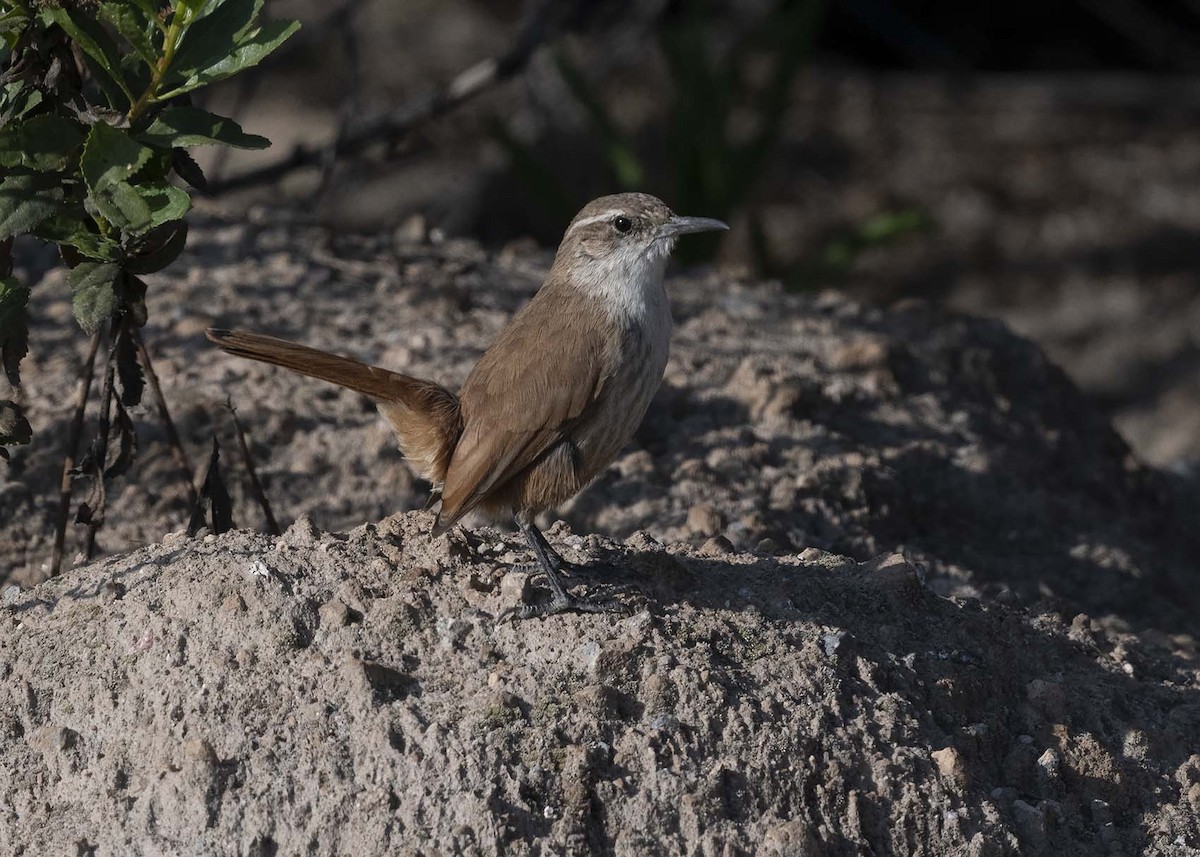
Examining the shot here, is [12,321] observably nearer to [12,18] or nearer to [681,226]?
[12,18]

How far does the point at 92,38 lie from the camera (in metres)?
3.20

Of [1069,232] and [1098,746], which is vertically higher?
[1098,746]

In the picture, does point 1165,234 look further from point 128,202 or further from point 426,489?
point 128,202

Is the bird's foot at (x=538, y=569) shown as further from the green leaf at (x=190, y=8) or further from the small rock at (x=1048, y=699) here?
the green leaf at (x=190, y=8)

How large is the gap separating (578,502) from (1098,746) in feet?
6.12

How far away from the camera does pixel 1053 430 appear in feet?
18.9

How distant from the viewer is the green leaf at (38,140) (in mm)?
3229

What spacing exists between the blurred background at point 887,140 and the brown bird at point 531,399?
12.9ft

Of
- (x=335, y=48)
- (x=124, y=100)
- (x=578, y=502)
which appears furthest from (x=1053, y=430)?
(x=335, y=48)

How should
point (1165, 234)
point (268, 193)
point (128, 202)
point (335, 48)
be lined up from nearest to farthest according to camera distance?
point (128, 202) → point (268, 193) → point (1165, 234) → point (335, 48)

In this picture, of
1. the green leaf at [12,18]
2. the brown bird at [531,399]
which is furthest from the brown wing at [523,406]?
the green leaf at [12,18]

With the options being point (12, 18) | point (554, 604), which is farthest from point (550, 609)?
point (12, 18)


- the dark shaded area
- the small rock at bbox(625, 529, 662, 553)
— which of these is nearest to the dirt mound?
the small rock at bbox(625, 529, 662, 553)

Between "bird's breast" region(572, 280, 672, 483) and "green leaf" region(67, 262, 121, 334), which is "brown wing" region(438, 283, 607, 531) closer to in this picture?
"bird's breast" region(572, 280, 672, 483)
